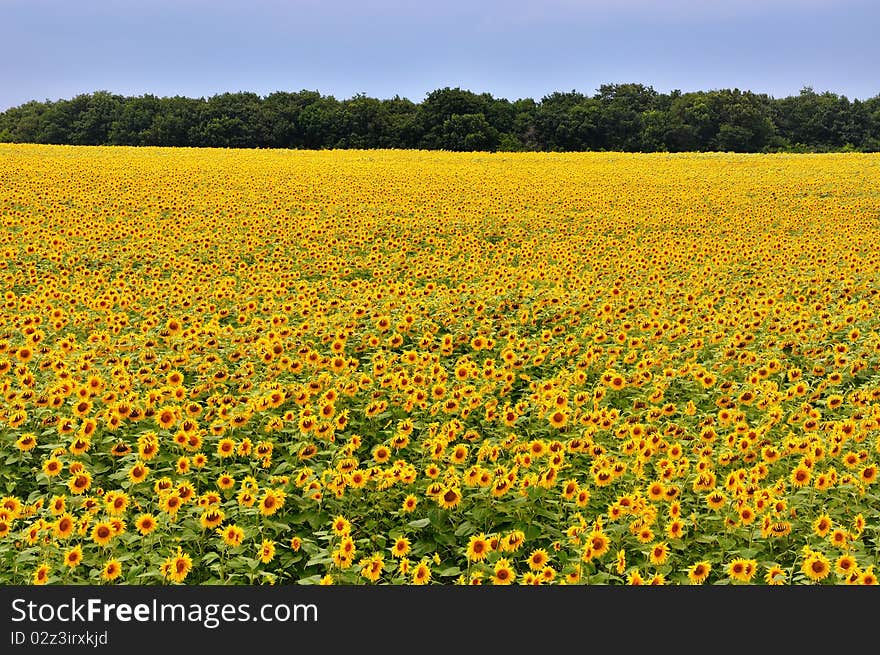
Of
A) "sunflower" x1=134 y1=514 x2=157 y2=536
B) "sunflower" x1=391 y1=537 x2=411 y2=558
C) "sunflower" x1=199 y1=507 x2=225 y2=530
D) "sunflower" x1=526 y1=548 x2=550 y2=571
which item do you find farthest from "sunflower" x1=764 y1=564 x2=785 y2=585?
"sunflower" x1=134 y1=514 x2=157 y2=536

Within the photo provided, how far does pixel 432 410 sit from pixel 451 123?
58066 mm

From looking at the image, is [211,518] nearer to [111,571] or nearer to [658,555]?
[111,571]

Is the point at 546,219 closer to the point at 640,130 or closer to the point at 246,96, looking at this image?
the point at 640,130

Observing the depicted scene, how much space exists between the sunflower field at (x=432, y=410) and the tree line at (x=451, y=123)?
162 ft

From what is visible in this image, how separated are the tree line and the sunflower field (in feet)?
162

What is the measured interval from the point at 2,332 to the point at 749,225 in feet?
54.7

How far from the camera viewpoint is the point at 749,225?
61.2ft

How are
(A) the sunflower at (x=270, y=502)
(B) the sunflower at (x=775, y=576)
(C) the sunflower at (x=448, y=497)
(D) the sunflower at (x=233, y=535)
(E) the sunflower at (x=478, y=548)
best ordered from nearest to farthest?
(B) the sunflower at (x=775, y=576)
(E) the sunflower at (x=478, y=548)
(D) the sunflower at (x=233, y=535)
(A) the sunflower at (x=270, y=502)
(C) the sunflower at (x=448, y=497)

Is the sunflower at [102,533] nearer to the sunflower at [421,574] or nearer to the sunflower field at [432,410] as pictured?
the sunflower field at [432,410]

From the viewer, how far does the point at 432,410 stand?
21.8 ft

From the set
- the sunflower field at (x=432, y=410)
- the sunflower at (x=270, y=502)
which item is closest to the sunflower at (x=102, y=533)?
the sunflower field at (x=432, y=410)

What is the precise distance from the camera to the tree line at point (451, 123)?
206ft

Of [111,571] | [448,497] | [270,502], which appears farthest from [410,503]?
[111,571]

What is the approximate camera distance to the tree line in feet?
206
